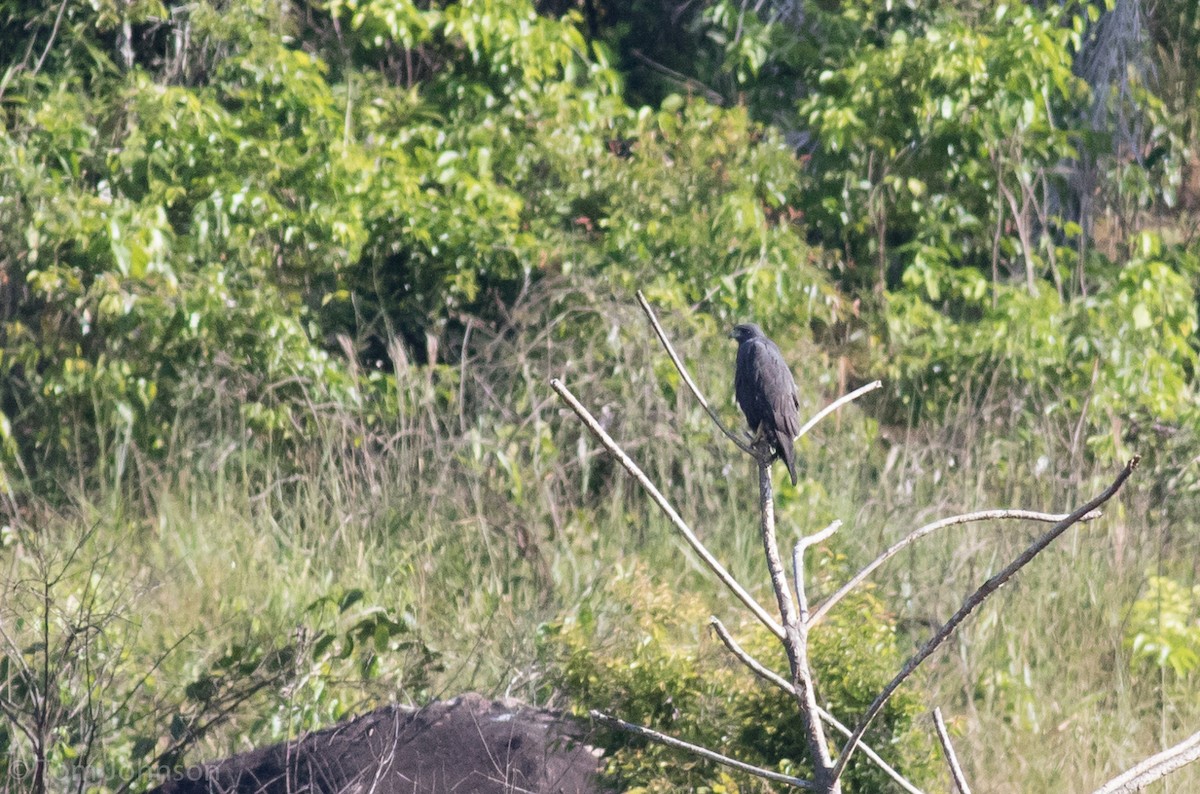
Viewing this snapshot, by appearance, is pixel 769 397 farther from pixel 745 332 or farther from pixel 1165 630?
pixel 1165 630

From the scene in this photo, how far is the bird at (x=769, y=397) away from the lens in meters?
4.82

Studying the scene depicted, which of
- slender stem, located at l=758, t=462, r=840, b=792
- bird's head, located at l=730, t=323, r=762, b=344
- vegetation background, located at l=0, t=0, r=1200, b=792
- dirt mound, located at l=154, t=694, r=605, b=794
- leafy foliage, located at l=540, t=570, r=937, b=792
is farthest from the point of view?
vegetation background, located at l=0, t=0, r=1200, b=792

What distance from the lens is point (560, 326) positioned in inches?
295

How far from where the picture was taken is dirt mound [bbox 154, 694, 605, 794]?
4121 millimetres

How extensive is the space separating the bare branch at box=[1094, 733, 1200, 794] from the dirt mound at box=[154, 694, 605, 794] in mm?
2104

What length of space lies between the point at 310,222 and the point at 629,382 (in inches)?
72.3

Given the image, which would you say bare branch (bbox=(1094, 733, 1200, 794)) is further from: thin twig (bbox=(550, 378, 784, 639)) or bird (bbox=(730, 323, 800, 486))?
bird (bbox=(730, 323, 800, 486))

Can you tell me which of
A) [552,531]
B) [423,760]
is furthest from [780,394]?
[552,531]

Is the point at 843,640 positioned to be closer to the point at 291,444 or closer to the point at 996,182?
the point at 291,444

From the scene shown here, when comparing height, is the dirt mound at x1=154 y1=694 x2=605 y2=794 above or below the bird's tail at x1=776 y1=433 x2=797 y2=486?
below

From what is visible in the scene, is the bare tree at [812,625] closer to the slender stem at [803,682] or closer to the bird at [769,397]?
the slender stem at [803,682]

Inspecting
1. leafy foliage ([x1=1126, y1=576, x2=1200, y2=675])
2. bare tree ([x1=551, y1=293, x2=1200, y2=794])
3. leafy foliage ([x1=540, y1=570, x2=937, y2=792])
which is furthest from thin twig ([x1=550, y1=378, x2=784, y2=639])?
leafy foliage ([x1=1126, y1=576, x2=1200, y2=675])

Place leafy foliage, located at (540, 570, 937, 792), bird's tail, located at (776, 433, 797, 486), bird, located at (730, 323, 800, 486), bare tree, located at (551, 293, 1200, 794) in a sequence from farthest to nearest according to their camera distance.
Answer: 1. bird, located at (730, 323, 800, 486)
2. bird's tail, located at (776, 433, 797, 486)
3. leafy foliage, located at (540, 570, 937, 792)
4. bare tree, located at (551, 293, 1200, 794)

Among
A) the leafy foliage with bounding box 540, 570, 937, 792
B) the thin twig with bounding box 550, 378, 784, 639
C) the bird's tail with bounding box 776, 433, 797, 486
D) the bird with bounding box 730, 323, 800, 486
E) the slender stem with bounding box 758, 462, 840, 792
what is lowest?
the leafy foliage with bounding box 540, 570, 937, 792
